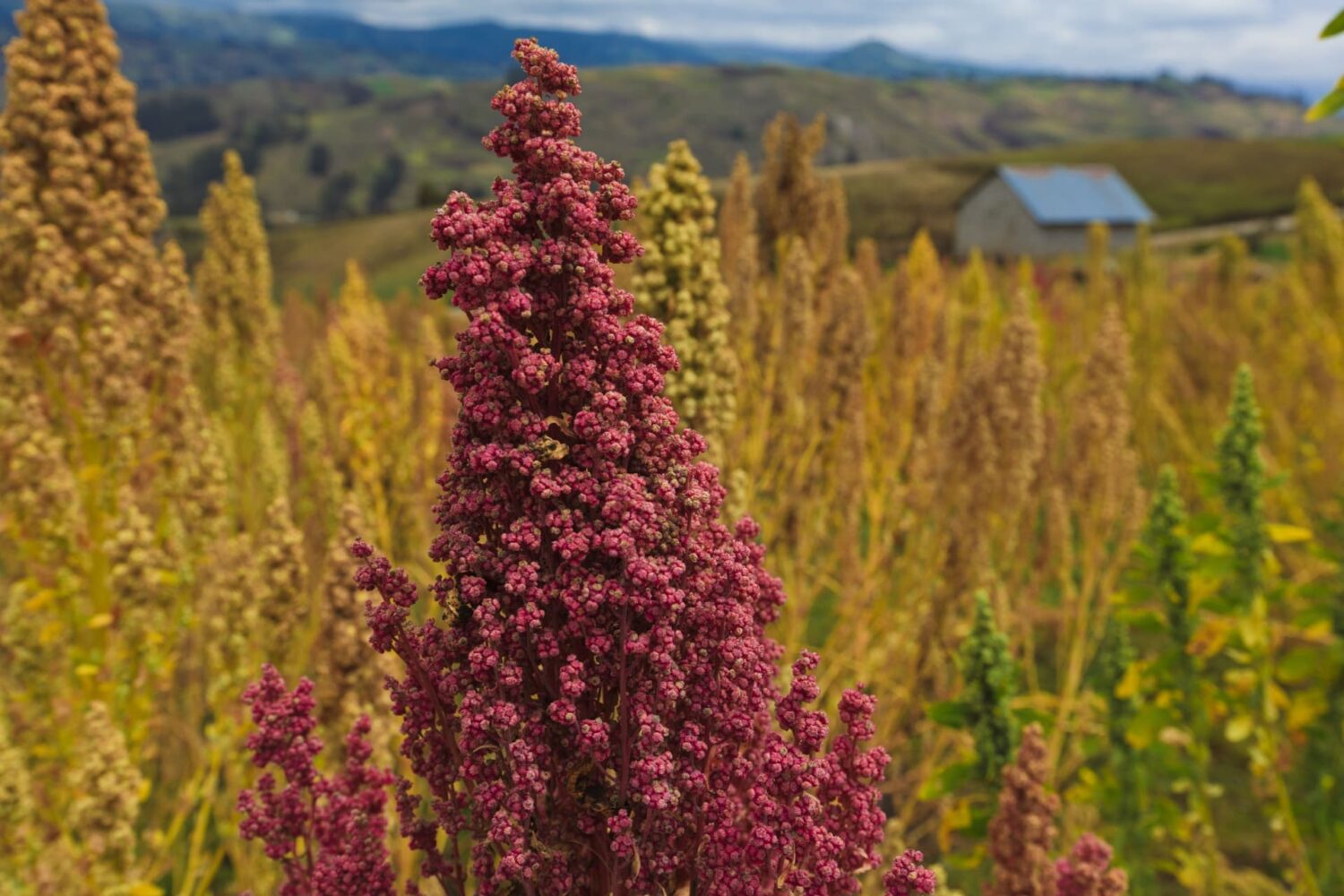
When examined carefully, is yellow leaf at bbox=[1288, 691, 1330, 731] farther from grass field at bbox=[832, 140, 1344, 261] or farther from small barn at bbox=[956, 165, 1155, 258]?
small barn at bbox=[956, 165, 1155, 258]

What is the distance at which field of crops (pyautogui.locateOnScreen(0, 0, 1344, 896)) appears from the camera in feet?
5.14

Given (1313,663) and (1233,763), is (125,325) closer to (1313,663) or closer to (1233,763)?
(1313,663)

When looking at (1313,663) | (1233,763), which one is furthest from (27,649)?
(1233,763)

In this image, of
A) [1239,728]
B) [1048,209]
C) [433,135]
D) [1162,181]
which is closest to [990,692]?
[1239,728]

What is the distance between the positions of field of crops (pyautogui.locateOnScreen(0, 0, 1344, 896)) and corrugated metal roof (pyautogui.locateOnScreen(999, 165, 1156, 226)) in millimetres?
54880

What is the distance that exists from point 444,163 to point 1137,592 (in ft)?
572

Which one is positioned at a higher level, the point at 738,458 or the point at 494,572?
the point at 494,572

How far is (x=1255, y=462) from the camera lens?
13.7 feet

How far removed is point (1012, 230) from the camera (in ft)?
200

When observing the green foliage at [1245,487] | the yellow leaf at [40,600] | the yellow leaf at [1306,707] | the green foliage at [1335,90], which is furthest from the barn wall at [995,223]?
the green foliage at [1335,90]

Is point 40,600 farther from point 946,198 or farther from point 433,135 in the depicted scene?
point 433,135

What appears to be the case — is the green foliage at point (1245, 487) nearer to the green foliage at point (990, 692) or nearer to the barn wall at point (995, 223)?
the green foliage at point (990, 692)

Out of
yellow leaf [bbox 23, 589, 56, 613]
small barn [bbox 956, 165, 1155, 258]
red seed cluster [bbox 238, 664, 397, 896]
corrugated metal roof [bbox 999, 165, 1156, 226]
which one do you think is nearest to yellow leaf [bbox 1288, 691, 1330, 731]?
red seed cluster [bbox 238, 664, 397, 896]

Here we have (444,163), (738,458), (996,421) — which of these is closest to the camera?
(738,458)
